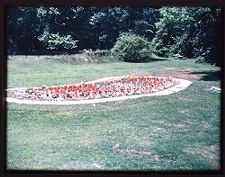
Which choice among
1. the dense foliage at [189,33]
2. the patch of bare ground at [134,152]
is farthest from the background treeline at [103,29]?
the patch of bare ground at [134,152]

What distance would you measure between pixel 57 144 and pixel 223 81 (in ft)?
8.77

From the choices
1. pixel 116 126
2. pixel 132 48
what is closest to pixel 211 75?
pixel 132 48

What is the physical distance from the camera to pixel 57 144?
5.44m

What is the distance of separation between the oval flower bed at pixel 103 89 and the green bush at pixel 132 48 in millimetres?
492

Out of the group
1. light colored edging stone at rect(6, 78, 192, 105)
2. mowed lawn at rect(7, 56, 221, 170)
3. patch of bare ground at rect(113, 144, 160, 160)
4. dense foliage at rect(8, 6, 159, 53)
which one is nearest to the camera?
mowed lawn at rect(7, 56, 221, 170)

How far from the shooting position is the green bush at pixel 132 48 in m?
6.27

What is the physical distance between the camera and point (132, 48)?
687cm

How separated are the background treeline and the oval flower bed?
582mm

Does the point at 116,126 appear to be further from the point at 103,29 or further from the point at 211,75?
the point at 211,75

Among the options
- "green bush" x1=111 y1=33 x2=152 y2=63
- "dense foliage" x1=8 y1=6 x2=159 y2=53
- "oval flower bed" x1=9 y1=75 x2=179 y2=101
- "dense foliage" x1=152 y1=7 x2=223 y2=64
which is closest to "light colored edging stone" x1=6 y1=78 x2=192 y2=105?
"oval flower bed" x1=9 y1=75 x2=179 y2=101

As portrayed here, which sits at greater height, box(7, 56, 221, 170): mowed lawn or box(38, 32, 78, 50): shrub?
box(38, 32, 78, 50): shrub

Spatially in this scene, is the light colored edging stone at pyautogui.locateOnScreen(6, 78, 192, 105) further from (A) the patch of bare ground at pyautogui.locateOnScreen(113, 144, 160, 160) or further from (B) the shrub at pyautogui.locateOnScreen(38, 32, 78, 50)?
(A) the patch of bare ground at pyautogui.locateOnScreen(113, 144, 160, 160)

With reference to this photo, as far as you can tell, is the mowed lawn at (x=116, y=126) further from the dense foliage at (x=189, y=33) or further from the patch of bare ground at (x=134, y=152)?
the dense foliage at (x=189, y=33)

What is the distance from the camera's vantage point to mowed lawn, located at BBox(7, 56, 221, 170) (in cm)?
519
